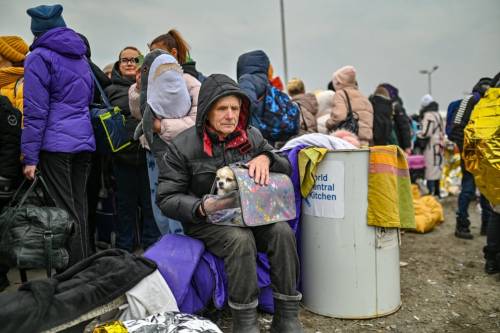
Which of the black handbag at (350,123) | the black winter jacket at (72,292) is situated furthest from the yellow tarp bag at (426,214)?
the black winter jacket at (72,292)

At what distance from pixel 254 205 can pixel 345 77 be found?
120 inches

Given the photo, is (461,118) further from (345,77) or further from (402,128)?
(402,128)

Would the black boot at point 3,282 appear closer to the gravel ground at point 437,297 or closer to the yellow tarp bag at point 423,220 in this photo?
the gravel ground at point 437,297

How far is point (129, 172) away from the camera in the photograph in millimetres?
3730

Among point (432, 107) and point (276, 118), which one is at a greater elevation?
point (432, 107)

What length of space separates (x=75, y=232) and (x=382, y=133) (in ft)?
12.9

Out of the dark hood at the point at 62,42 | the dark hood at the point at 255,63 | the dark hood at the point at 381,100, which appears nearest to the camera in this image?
the dark hood at the point at 62,42

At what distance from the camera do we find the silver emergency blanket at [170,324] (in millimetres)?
1918

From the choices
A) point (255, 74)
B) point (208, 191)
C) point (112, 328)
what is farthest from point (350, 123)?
point (112, 328)

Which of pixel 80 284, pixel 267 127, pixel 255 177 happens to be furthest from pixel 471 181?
pixel 80 284

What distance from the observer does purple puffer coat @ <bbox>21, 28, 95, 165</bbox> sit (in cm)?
296

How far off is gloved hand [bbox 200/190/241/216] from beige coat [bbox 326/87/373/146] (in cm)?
267

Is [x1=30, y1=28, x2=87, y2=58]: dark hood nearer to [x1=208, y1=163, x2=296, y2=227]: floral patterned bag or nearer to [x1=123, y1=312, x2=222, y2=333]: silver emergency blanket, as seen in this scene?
[x1=208, y1=163, x2=296, y2=227]: floral patterned bag

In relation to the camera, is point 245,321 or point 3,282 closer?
point 245,321
